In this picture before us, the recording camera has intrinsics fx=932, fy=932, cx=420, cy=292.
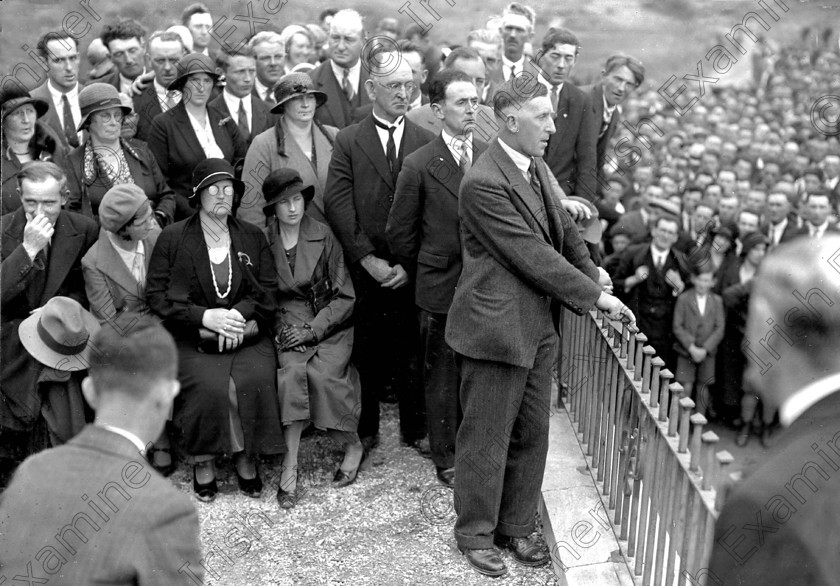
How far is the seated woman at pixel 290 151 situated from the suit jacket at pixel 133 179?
53cm

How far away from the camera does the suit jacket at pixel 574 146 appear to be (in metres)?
6.19

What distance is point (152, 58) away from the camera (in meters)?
6.50

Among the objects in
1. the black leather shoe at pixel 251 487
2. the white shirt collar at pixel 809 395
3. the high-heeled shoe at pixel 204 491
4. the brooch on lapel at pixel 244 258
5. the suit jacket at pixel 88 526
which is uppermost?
the white shirt collar at pixel 809 395

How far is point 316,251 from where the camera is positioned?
5.37 meters

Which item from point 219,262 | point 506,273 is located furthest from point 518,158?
point 219,262

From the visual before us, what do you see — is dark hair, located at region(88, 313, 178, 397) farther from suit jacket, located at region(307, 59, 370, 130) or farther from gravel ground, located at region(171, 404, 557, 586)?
suit jacket, located at region(307, 59, 370, 130)

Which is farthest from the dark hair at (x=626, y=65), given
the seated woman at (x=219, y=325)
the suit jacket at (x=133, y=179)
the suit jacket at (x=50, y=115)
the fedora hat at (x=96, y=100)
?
the suit jacket at (x=50, y=115)

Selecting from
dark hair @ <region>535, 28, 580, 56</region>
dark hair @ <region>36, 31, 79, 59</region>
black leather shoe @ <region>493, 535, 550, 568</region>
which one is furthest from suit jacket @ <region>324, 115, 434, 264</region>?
dark hair @ <region>36, 31, 79, 59</region>

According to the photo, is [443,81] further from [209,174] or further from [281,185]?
[209,174]

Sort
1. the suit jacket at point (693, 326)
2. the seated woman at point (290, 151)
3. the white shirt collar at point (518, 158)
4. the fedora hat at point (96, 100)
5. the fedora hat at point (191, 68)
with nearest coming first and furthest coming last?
the white shirt collar at point (518, 158), the fedora hat at point (96, 100), the seated woman at point (290, 151), the fedora hat at point (191, 68), the suit jacket at point (693, 326)

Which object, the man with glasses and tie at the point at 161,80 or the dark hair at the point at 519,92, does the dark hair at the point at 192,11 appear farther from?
the dark hair at the point at 519,92

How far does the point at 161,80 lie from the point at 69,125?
26.9 inches

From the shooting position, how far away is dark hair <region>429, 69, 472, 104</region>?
4.97 meters

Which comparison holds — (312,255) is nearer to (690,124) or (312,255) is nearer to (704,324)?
(704,324)
